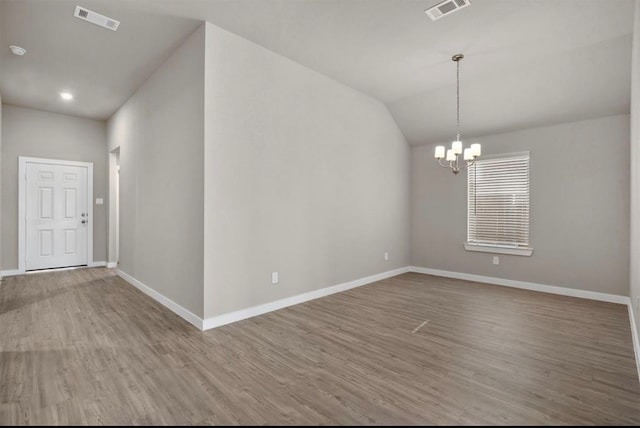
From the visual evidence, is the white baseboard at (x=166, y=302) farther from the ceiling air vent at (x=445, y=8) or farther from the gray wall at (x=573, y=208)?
the gray wall at (x=573, y=208)

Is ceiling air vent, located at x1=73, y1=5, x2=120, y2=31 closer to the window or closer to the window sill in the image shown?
the window

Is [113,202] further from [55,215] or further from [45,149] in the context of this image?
[45,149]

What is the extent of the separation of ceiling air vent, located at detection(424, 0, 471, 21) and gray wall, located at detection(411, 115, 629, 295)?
300 cm

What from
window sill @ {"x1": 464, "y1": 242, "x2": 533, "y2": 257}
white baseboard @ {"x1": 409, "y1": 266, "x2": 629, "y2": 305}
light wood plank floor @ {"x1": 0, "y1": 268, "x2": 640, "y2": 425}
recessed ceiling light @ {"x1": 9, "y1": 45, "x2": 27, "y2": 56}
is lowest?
light wood plank floor @ {"x1": 0, "y1": 268, "x2": 640, "y2": 425}

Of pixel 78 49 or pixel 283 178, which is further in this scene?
pixel 283 178

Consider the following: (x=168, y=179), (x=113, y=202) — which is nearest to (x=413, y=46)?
(x=168, y=179)

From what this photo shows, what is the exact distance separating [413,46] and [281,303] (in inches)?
137

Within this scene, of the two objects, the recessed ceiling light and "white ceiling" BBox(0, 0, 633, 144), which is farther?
the recessed ceiling light

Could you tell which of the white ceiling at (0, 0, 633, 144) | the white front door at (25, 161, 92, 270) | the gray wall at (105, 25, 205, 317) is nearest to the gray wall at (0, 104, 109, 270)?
the white front door at (25, 161, 92, 270)

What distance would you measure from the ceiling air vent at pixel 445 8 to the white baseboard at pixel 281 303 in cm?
350

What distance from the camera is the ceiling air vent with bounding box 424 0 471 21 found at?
2.86 metres

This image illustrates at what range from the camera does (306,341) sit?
2.93 m

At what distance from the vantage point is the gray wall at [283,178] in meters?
3.32

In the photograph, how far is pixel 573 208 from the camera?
182 inches
